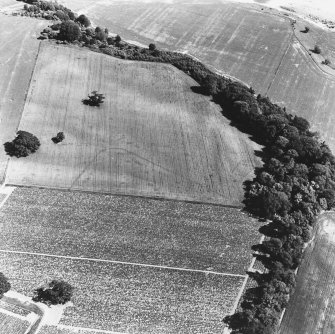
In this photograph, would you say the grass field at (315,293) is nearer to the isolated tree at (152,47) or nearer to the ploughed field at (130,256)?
the ploughed field at (130,256)

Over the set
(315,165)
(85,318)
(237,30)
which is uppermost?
(237,30)

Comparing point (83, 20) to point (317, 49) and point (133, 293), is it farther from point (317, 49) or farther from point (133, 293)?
point (133, 293)

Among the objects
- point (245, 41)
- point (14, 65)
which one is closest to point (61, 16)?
point (14, 65)

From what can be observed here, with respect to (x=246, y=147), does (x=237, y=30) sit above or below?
above

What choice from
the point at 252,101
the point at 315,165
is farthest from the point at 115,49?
the point at 315,165

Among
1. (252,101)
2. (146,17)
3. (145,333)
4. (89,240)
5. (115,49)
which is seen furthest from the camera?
(146,17)

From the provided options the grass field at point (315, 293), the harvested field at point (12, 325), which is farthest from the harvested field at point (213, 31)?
the harvested field at point (12, 325)

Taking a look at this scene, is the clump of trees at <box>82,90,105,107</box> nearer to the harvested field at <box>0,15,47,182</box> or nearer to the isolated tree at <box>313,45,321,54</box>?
the harvested field at <box>0,15,47,182</box>

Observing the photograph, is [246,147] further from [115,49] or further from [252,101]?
[115,49]

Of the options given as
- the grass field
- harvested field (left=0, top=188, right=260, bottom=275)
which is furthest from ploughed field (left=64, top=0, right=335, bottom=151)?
harvested field (left=0, top=188, right=260, bottom=275)
